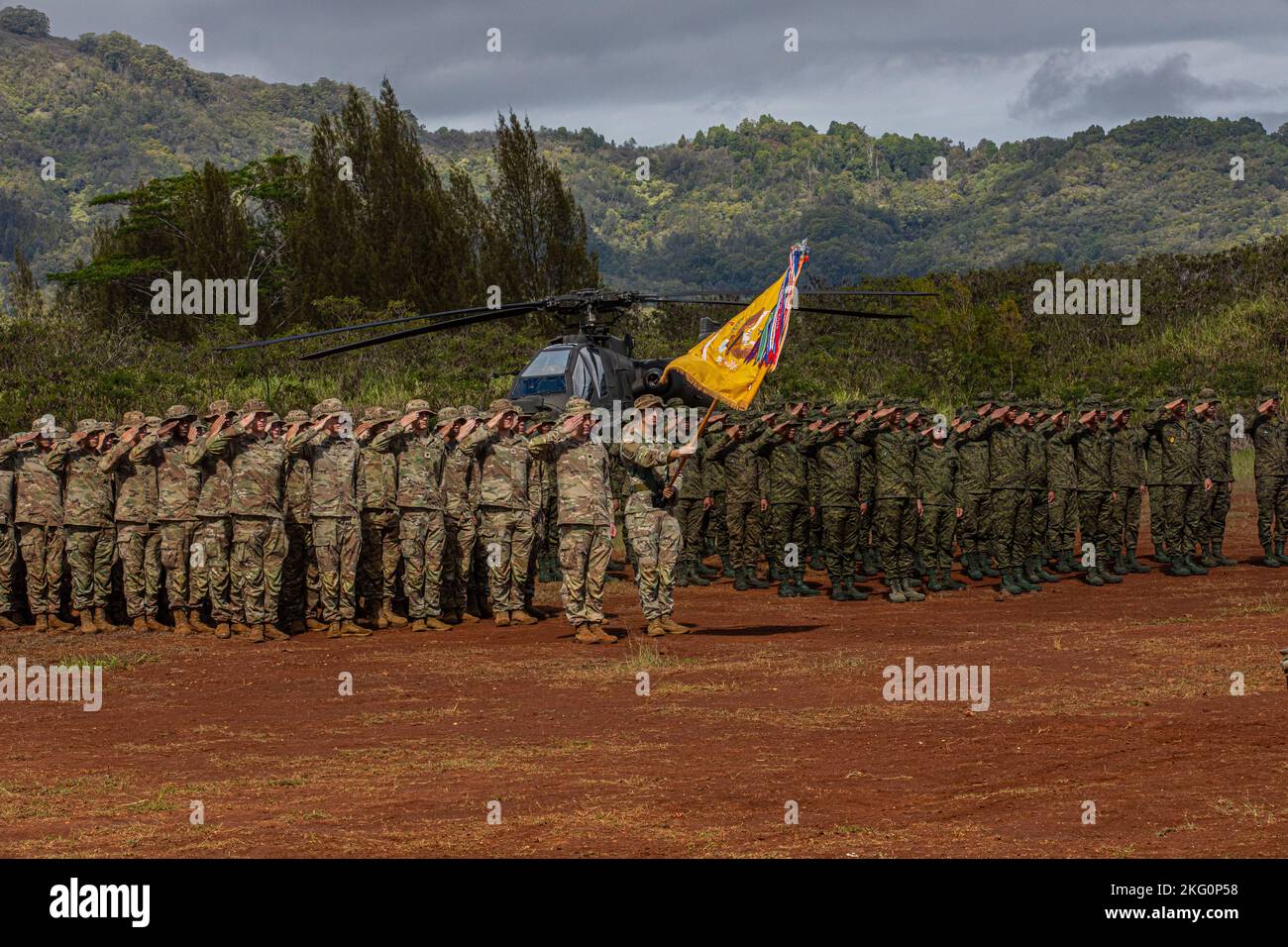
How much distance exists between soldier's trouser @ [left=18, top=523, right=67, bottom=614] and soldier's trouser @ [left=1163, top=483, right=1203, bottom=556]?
13.5 meters

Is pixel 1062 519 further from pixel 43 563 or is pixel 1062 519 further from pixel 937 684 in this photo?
pixel 43 563

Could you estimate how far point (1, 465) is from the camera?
59.1ft

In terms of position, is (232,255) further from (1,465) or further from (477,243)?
(1,465)

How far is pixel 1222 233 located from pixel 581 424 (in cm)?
16413

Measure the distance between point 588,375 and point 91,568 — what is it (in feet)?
22.9

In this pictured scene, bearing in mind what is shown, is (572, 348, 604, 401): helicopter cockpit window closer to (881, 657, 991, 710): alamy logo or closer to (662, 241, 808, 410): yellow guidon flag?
(662, 241, 808, 410): yellow guidon flag

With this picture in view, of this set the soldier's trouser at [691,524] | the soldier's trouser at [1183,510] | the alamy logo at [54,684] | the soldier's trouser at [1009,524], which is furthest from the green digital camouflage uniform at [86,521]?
the soldier's trouser at [1183,510]

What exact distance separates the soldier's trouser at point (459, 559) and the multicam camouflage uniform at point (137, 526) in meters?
3.00

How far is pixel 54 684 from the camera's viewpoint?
45.9 feet

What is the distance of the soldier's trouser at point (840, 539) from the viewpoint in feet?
60.8

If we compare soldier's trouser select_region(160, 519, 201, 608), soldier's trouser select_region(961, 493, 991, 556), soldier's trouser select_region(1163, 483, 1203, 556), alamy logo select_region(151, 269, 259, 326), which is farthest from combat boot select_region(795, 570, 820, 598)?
alamy logo select_region(151, 269, 259, 326)

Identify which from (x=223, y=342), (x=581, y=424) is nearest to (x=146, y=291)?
(x=223, y=342)

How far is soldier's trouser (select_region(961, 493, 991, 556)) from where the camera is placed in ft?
63.3

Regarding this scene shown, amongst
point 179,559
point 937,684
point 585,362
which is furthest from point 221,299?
point 937,684
